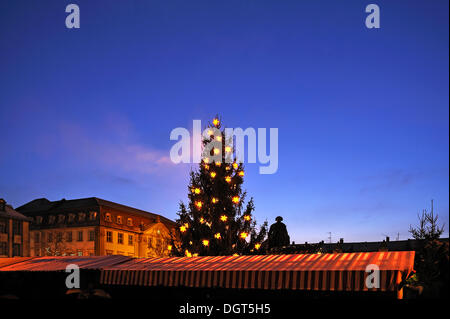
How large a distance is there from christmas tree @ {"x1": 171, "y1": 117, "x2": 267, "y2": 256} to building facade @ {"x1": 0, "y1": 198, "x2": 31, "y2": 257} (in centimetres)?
4463

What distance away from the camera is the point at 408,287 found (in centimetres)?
928

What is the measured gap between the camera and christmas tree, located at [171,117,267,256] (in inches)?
850

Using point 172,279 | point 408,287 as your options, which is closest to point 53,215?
point 172,279

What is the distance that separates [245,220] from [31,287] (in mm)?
10868

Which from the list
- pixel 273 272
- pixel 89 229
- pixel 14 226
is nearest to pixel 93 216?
pixel 89 229

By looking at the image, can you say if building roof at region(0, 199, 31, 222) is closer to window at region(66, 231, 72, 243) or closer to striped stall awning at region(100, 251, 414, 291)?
window at region(66, 231, 72, 243)

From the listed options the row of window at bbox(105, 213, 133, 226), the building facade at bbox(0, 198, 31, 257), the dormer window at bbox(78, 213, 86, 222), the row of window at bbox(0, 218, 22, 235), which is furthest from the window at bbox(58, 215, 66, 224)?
the row of window at bbox(105, 213, 133, 226)

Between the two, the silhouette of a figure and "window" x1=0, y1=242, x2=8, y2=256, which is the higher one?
the silhouette of a figure

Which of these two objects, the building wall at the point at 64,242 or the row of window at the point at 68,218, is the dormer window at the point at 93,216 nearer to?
the row of window at the point at 68,218

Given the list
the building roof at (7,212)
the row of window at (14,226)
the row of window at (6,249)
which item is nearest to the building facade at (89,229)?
the row of window at (6,249)

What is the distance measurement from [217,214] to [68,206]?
5324 centimetres

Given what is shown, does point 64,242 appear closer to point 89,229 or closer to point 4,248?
point 89,229

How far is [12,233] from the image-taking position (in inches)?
2344

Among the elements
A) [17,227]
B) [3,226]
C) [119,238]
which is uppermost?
[3,226]
